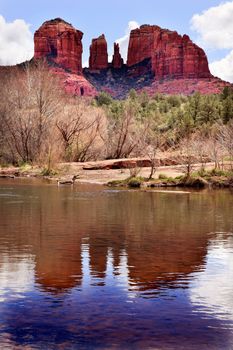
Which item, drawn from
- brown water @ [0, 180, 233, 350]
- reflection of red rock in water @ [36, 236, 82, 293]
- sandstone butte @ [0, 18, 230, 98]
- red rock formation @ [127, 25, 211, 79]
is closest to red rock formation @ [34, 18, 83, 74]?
sandstone butte @ [0, 18, 230, 98]

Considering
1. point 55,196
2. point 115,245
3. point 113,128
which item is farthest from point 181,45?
point 115,245

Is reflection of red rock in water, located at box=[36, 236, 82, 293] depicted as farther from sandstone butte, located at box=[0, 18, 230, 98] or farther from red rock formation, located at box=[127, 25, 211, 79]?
red rock formation, located at box=[127, 25, 211, 79]

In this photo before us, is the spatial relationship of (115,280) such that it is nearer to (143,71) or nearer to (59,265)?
(59,265)

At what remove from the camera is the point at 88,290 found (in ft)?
31.8

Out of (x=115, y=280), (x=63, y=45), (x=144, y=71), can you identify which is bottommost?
(x=115, y=280)

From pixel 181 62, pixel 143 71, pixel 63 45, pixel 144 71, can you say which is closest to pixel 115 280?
pixel 181 62

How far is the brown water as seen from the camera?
761cm

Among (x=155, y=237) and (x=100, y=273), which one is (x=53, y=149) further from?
(x=100, y=273)

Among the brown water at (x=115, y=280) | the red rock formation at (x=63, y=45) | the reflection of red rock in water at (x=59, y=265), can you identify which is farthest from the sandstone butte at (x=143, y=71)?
the reflection of red rock in water at (x=59, y=265)

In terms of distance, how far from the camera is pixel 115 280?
10.5 meters

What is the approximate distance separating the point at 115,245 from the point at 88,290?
4.55 metres

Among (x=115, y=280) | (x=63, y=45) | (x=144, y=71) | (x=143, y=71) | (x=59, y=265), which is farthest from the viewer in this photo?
(x=143, y=71)

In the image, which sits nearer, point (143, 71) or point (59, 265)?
point (59, 265)

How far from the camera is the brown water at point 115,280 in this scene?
25.0 ft
